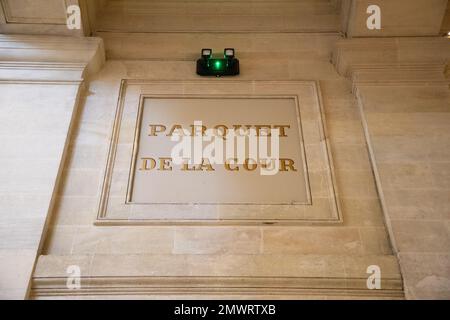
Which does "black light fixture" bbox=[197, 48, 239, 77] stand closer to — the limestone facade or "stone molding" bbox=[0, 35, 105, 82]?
the limestone facade

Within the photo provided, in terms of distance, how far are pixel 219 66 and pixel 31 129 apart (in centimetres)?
248

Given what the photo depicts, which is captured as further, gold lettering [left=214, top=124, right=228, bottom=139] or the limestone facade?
gold lettering [left=214, top=124, right=228, bottom=139]

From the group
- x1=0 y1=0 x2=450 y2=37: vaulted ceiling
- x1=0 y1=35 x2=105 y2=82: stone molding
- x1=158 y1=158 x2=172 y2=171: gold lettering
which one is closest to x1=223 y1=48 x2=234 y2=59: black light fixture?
x1=0 y1=0 x2=450 y2=37: vaulted ceiling

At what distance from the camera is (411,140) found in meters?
5.05

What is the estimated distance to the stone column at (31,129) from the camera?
412 cm

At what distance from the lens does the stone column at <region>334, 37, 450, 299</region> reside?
4.11 meters

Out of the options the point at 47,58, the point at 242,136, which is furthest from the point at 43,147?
the point at 242,136

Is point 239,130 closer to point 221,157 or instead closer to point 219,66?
point 221,157

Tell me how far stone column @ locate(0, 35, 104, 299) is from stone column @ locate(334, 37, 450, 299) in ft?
11.1

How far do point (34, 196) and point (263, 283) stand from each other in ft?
7.96

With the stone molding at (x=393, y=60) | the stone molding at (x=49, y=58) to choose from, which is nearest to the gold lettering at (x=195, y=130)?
the stone molding at (x=49, y=58)

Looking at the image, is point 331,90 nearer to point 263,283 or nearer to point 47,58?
point 263,283

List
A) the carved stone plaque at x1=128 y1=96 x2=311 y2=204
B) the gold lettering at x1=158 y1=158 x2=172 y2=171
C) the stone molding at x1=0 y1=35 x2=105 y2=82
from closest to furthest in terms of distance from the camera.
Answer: the carved stone plaque at x1=128 y1=96 x2=311 y2=204, the gold lettering at x1=158 y1=158 x2=172 y2=171, the stone molding at x1=0 y1=35 x2=105 y2=82

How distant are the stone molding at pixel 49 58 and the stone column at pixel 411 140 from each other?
10.9ft
